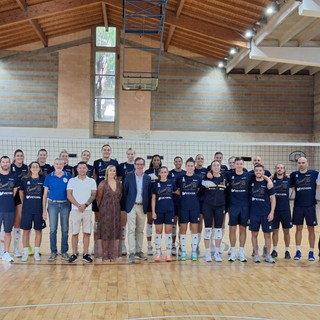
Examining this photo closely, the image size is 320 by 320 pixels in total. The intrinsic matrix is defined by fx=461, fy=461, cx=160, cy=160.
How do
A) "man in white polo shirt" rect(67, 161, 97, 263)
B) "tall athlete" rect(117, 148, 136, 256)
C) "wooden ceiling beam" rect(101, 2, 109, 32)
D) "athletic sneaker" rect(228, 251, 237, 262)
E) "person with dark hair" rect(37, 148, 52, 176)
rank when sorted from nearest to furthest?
1. "man in white polo shirt" rect(67, 161, 97, 263)
2. "athletic sneaker" rect(228, 251, 237, 262)
3. "tall athlete" rect(117, 148, 136, 256)
4. "person with dark hair" rect(37, 148, 52, 176)
5. "wooden ceiling beam" rect(101, 2, 109, 32)

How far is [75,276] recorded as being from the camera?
6.72m

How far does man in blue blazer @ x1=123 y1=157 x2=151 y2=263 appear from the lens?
781 centimetres

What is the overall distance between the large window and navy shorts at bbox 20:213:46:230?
14.0m

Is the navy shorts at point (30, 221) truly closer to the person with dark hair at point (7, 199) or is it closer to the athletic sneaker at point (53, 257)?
the person with dark hair at point (7, 199)

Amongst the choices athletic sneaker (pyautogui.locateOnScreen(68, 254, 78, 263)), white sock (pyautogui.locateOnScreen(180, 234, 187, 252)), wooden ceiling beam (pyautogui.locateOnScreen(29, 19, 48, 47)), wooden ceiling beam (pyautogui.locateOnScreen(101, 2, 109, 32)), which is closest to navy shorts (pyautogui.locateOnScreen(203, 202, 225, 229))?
white sock (pyautogui.locateOnScreen(180, 234, 187, 252))

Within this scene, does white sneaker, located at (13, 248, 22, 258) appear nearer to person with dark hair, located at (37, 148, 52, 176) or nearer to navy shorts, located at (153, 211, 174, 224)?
person with dark hair, located at (37, 148, 52, 176)

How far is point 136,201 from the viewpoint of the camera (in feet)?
25.9

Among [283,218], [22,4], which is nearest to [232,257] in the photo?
[283,218]

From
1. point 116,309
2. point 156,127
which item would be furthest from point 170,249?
point 156,127

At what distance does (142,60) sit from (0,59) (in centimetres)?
649

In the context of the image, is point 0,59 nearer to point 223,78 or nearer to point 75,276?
point 223,78

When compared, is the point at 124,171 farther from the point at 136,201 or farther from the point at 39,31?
the point at 39,31

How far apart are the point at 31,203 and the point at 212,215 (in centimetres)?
307

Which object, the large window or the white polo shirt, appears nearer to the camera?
the white polo shirt
